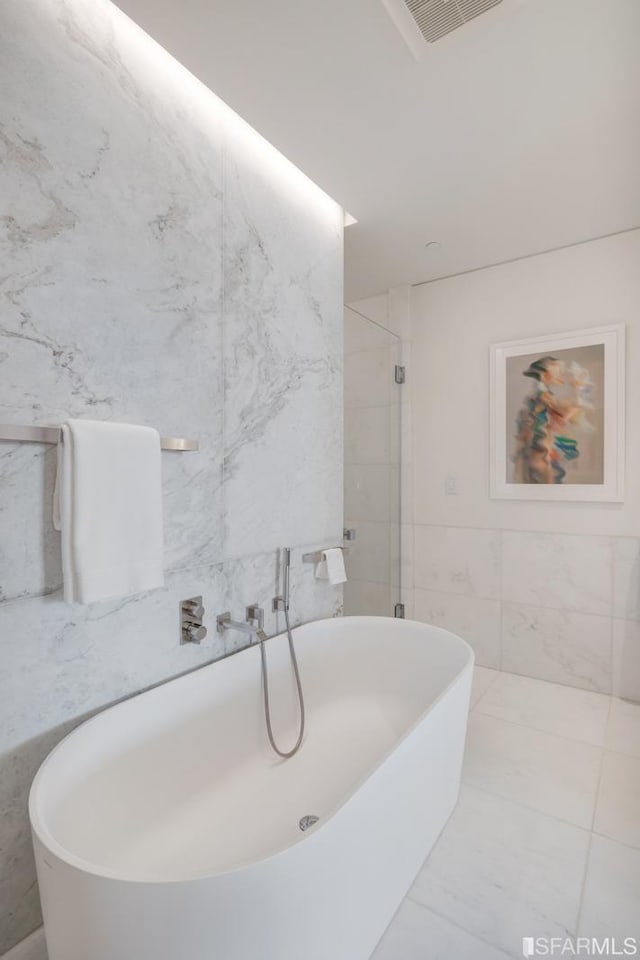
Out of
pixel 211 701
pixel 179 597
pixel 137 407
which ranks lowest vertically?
pixel 211 701

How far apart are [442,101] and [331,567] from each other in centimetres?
189

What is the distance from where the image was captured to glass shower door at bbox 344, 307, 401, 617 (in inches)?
107

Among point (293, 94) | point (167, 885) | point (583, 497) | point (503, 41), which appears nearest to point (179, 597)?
point (167, 885)

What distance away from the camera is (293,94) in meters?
1.64

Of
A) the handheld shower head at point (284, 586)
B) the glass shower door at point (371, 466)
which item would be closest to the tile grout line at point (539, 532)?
the glass shower door at point (371, 466)

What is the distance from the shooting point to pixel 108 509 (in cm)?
124

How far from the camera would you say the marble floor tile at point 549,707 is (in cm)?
228

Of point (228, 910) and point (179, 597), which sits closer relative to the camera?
point (228, 910)

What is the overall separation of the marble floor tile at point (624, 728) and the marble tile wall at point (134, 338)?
1.54 m

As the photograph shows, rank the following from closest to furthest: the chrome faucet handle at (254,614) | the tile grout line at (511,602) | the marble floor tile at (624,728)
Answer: the chrome faucet handle at (254,614), the marble floor tile at (624,728), the tile grout line at (511,602)

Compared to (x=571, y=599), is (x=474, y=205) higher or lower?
higher

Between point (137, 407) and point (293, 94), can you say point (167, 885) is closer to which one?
point (137, 407)

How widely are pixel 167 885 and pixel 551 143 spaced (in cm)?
258

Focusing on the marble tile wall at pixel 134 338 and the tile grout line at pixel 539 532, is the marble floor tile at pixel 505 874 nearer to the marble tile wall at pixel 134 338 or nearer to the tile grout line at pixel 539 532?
the marble tile wall at pixel 134 338
